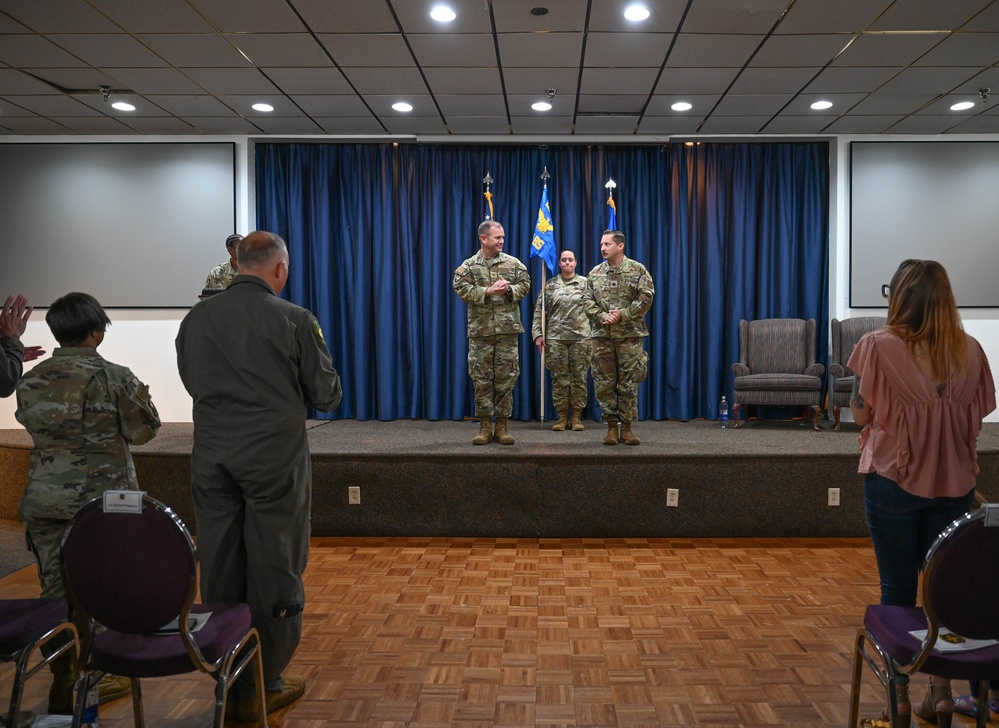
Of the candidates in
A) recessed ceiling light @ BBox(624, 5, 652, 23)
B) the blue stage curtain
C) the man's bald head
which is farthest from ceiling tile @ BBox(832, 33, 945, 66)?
the man's bald head

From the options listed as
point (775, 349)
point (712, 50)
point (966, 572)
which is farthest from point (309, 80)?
point (966, 572)

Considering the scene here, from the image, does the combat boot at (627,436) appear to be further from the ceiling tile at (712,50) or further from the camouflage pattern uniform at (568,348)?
the ceiling tile at (712,50)

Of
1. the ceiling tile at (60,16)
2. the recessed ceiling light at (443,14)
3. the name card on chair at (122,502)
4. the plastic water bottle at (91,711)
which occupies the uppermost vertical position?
the recessed ceiling light at (443,14)

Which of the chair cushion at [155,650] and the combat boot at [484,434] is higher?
the combat boot at [484,434]

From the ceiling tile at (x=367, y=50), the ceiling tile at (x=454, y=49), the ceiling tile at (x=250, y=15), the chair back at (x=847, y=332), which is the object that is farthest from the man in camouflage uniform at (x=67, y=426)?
the chair back at (x=847, y=332)

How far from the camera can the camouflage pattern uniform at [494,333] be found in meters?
5.27

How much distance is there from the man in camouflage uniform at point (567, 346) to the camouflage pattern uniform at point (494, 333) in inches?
39.9

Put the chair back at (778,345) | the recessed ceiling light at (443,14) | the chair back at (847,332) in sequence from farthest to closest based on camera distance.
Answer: the chair back at (778,345)
the chair back at (847,332)
the recessed ceiling light at (443,14)

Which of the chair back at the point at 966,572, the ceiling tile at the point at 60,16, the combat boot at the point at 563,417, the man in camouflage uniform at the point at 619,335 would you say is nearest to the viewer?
the chair back at the point at 966,572

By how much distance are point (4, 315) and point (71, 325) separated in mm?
304

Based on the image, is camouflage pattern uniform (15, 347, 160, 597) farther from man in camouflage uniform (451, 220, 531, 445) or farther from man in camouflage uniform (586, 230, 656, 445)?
man in camouflage uniform (586, 230, 656, 445)

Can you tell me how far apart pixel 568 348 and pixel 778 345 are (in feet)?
6.84

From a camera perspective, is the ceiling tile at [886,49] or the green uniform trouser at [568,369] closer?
the ceiling tile at [886,49]

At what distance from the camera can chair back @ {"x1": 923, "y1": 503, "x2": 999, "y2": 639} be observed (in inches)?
67.4
